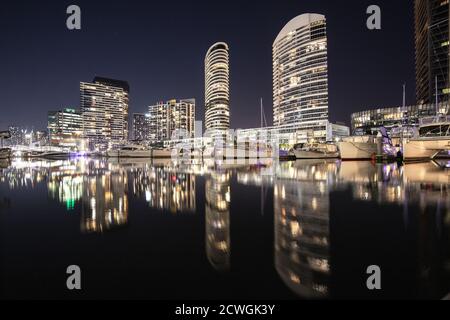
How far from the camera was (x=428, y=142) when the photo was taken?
31.3 m

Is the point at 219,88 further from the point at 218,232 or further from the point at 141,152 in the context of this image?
the point at 218,232

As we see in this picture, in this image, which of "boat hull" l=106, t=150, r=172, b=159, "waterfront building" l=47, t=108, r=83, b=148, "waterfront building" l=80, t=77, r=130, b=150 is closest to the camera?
"boat hull" l=106, t=150, r=172, b=159

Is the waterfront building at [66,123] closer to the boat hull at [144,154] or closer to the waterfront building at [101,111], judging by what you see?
the waterfront building at [101,111]

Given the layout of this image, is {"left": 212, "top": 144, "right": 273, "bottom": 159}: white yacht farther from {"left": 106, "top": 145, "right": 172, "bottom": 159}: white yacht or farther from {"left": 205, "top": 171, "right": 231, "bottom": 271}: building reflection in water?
{"left": 205, "top": 171, "right": 231, "bottom": 271}: building reflection in water

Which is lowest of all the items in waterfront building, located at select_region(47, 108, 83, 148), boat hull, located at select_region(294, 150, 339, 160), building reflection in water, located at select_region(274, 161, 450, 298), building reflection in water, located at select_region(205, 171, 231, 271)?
building reflection in water, located at select_region(205, 171, 231, 271)

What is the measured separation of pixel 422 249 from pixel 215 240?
9.34 ft

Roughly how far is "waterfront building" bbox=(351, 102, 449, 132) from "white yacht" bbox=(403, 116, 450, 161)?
5574 centimetres

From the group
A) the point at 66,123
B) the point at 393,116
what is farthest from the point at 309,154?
the point at 66,123

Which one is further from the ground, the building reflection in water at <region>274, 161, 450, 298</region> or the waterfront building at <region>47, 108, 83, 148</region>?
the waterfront building at <region>47, 108, 83, 148</region>

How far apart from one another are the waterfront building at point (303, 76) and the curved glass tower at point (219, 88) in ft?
111

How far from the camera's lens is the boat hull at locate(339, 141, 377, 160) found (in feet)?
121

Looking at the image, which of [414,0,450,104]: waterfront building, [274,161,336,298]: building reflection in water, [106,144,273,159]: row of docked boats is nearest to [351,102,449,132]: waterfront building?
[414,0,450,104]: waterfront building
